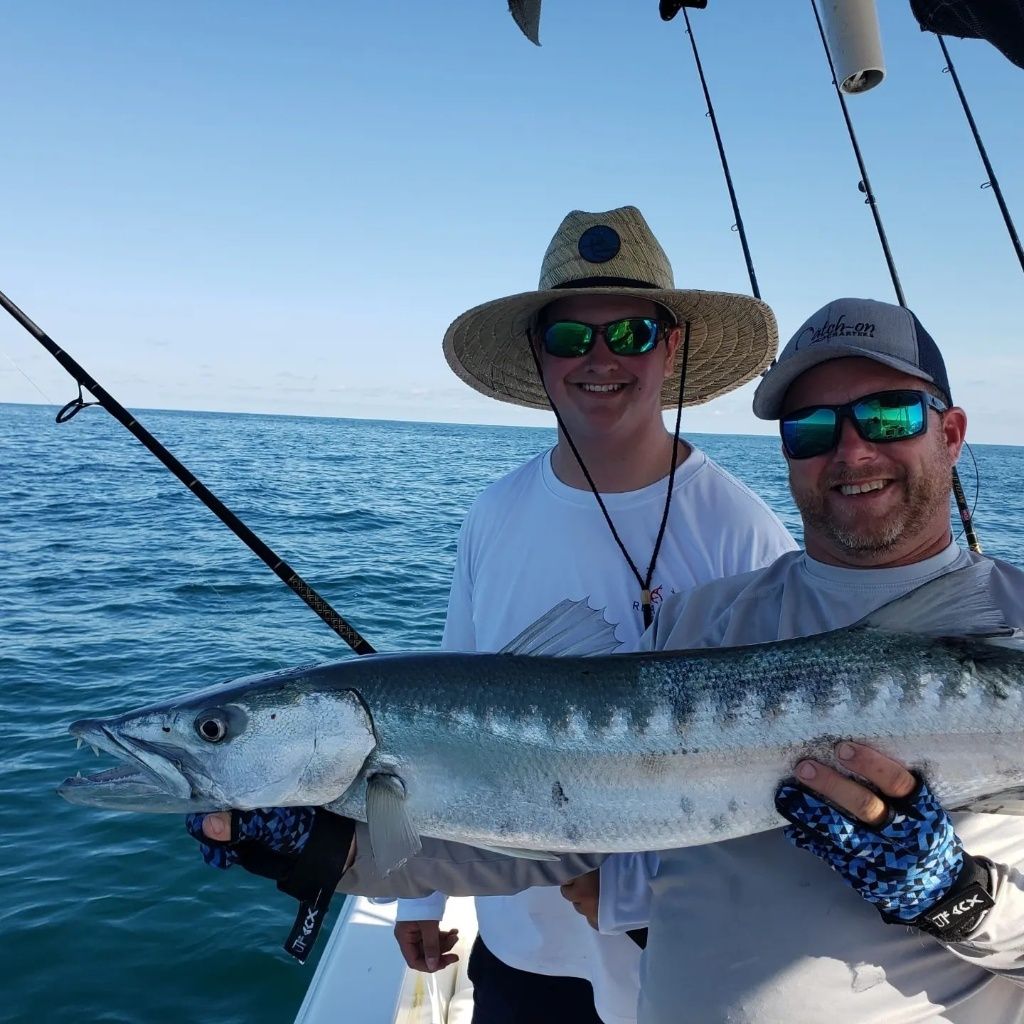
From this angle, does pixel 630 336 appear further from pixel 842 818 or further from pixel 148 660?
pixel 148 660

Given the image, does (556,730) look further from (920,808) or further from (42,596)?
(42,596)

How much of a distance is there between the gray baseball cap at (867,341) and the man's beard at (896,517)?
1.01ft

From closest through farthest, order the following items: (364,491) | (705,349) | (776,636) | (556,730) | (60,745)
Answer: (556,730)
(776,636)
(705,349)
(60,745)
(364,491)

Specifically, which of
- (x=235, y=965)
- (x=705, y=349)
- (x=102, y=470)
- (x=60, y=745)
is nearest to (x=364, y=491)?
(x=102, y=470)

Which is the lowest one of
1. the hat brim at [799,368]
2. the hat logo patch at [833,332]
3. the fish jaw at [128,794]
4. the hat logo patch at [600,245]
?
the fish jaw at [128,794]

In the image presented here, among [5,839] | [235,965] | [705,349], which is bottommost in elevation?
[235,965]

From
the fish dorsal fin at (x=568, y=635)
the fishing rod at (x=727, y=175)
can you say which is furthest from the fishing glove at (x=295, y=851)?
the fishing rod at (x=727, y=175)

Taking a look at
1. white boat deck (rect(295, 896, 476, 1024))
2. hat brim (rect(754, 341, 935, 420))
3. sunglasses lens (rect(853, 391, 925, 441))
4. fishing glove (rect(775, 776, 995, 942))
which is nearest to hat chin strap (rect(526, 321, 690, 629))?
hat brim (rect(754, 341, 935, 420))

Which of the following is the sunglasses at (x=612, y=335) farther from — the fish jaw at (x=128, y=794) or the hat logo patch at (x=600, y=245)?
the fish jaw at (x=128, y=794)

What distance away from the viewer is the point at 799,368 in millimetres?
2822

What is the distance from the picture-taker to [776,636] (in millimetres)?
2645

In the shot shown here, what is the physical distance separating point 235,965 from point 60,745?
3984 mm

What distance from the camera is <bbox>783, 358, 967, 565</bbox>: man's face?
263cm

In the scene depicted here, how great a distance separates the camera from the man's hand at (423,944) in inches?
138
